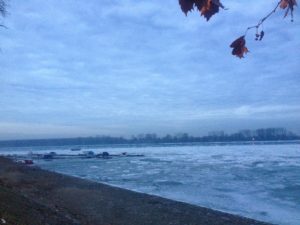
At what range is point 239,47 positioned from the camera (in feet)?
8.39

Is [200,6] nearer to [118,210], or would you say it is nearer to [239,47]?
[239,47]

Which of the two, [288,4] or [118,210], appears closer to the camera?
[288,4]

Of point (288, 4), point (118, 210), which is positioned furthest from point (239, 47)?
point (118, 210)

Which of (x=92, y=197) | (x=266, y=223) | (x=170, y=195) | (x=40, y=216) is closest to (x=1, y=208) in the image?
(x=40, y=216)

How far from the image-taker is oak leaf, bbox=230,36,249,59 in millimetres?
2549

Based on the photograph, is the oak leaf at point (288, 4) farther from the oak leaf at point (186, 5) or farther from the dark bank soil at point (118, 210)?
the dark bank soil at point (118, 210)

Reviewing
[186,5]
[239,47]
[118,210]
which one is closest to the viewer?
[186,5]

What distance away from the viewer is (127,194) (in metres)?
32.3

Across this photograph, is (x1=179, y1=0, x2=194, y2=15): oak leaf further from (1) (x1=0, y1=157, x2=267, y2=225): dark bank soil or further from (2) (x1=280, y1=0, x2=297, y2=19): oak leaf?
(1) (x1=0, y1=157, x2=267, y2=225): dark bank soil

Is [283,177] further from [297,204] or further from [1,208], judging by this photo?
[1,208]

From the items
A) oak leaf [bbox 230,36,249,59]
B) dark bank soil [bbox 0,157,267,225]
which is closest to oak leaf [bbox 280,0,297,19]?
oak leaf [bbox 230,36,249,59]

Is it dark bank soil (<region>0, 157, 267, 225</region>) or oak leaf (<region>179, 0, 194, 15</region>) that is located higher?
oak leaf (<region>179, 0, 194, 15</region>)

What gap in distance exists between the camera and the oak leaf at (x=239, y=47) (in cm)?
255

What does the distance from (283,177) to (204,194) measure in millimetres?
11152
